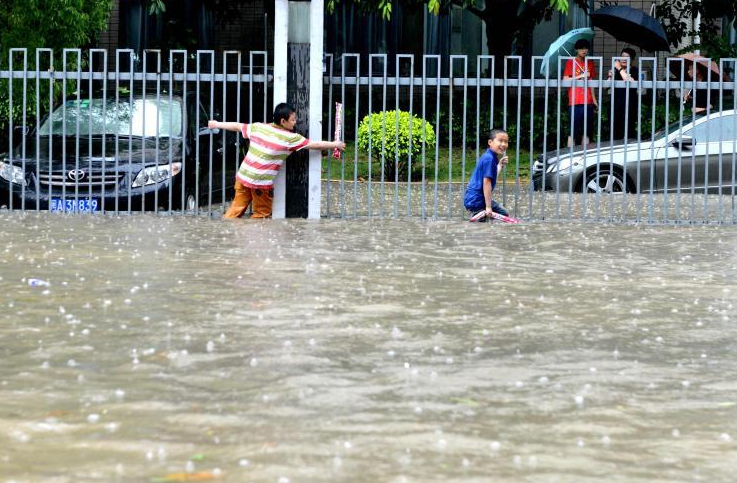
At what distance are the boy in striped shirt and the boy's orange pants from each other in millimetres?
102

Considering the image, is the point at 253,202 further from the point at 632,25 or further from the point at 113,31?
the point at 113,31

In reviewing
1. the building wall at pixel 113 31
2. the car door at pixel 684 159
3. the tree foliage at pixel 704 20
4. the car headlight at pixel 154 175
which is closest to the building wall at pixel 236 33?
the building wall at pixel 113 31

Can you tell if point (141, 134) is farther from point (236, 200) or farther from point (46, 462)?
point (46, 462)

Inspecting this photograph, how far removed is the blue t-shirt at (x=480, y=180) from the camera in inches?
631

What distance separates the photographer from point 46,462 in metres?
5.76

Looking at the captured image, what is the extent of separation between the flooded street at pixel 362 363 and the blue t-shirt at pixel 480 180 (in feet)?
8.17

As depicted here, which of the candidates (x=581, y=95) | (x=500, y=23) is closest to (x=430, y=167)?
(x=500, y=23)

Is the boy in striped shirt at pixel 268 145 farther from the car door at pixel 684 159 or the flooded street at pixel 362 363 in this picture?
the car door at pixel 684 159

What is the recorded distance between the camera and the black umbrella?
80.4 feet

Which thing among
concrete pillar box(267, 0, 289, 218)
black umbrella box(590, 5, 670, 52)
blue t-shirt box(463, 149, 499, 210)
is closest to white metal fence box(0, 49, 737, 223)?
concrete pillar box(267, 0, 289, 218)

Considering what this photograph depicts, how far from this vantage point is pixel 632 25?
82.4 ft

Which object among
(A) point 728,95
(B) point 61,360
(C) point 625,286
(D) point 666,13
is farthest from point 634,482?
(D) point 666,13

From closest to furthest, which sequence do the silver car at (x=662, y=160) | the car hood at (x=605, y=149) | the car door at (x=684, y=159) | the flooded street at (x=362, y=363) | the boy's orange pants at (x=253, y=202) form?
the flooded street at (x=362, y=363), the boy's orange pants at (x=253, y=202), the car hood at (x=605, y=149), the silver car at (x=662, y=160), the car door at (x=684, y=159)

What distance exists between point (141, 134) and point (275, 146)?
6.65ft
